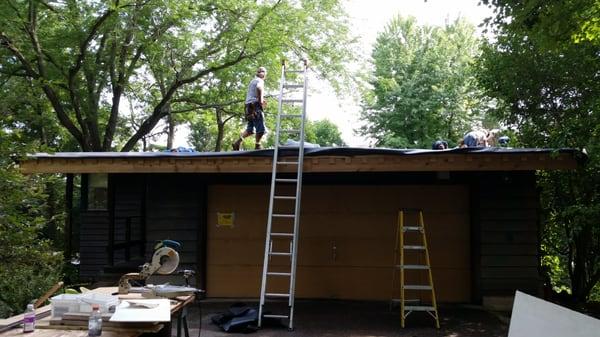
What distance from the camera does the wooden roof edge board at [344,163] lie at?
23.2 ft

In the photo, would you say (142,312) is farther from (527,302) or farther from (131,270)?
(131,270)

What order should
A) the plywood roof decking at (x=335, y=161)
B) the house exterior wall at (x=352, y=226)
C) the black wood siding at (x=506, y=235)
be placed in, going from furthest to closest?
the house exterior wall at (x=352, y=226) < the black wood siding at (x=506, y=235) < the plywood roof decking at (x=335, y=161)

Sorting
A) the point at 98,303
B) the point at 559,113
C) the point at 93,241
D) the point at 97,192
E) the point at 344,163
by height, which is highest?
the point at 559,113

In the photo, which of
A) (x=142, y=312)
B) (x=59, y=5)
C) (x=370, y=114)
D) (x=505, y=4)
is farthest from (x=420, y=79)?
(x=142, y=312)

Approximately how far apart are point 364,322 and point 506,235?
9.34 feet

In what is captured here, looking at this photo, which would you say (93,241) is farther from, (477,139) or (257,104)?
(477,139)

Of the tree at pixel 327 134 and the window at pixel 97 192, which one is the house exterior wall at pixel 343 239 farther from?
the tree at pixel 327 134

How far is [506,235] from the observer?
26.3ft

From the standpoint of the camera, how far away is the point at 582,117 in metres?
8.37

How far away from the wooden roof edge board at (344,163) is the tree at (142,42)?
657 cm

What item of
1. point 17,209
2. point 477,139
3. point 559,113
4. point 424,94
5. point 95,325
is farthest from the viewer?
point 424,94

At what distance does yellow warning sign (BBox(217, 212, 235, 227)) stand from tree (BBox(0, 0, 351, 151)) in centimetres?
723

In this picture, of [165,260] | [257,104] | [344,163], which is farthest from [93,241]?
[165,260]

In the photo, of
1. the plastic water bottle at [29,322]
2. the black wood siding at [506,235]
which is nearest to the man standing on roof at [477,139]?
the black wood siding at [506,235]
